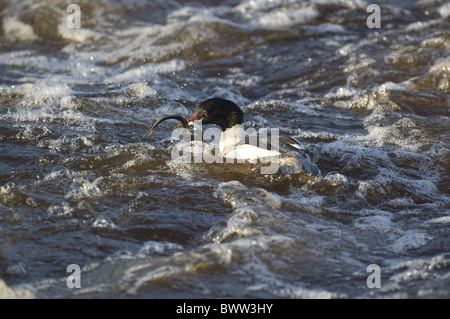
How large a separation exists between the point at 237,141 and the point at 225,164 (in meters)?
0.37

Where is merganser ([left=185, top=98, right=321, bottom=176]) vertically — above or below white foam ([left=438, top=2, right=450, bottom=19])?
below

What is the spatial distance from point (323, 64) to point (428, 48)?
1.61 meters

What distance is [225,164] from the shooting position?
5363mm

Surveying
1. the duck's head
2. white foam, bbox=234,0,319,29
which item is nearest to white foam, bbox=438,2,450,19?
white foam, bbox=234,0,319,29

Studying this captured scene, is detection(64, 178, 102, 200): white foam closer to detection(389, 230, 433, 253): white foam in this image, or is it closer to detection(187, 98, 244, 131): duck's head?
detection(187, 98, 244, 131): duck's head

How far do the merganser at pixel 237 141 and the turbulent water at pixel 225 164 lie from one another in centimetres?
16

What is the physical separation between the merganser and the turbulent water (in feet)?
Result: 0.54

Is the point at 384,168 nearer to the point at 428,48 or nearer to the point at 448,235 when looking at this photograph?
the point at 448,235

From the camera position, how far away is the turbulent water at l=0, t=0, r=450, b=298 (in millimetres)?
3617

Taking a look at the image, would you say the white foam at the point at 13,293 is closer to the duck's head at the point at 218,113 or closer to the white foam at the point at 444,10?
the duck's head at the point at 218,113

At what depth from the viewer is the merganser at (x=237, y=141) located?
16.8ft
